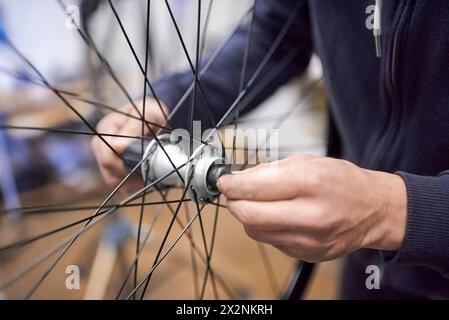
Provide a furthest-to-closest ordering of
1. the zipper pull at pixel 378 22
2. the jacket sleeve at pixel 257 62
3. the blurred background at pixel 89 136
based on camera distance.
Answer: the blurred background at pixel 89 136
the jacket sleeve at pixel 257 62
the zipper pull at pixel 378 22

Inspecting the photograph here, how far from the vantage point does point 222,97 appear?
0.54m

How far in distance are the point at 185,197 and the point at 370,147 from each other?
0.75ft

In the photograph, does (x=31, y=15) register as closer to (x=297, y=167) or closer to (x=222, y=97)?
(x=222, y=97)

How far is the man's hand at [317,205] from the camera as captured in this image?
0.27 m

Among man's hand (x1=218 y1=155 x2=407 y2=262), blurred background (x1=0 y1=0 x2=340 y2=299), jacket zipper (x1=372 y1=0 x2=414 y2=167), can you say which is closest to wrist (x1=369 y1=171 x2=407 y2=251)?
man's hand (x1=218 y1=155 x2=407 y2=262)

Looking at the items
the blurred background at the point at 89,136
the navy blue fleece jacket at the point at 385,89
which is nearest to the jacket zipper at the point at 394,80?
the navy blue fleece jacket at the point at 385,89

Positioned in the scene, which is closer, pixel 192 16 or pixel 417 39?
pixel 417 39

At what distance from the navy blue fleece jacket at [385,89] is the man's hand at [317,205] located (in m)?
0.02

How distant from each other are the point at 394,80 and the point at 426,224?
160mm

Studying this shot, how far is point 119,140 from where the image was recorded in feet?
1.36

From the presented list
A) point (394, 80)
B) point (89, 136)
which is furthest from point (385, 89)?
point (89, 136)

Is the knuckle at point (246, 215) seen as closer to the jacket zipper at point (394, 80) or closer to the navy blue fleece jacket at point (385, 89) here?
the navy blue fleece jacket at point (385, 89)

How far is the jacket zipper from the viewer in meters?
0.38
